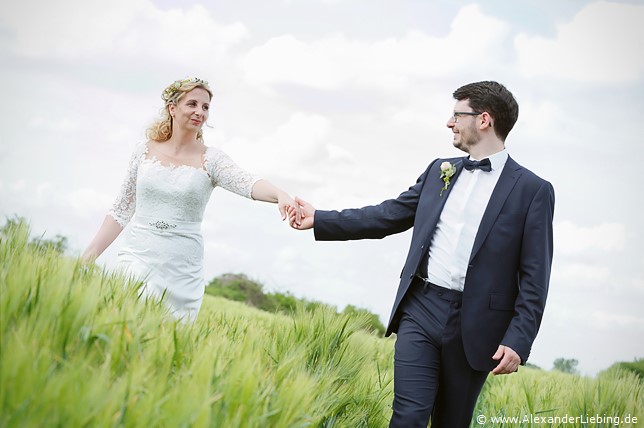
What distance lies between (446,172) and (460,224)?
0.43m

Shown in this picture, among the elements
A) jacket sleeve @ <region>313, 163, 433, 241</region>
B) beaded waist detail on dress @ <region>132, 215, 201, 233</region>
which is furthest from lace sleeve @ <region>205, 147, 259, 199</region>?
jacket sleeve @ <region>313, 163, 433, 241</region>

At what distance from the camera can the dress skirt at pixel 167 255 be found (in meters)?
5.84

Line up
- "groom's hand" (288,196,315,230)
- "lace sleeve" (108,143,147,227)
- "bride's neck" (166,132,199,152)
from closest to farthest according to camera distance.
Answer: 1. "groom's hand" (288,196,315,230)
2. "bride's neck" (166,132,199,152)
3. "lace sleeve" (108,143,147,227)

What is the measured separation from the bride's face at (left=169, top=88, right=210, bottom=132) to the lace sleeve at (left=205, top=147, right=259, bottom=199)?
0.29 m

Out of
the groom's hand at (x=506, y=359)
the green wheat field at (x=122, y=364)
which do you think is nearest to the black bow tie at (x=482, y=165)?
the groom's hand at (x=506, y=359)

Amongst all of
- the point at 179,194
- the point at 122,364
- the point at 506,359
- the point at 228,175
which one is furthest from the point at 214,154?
the point at 122,364

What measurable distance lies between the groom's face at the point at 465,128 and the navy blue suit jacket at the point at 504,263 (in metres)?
0.19

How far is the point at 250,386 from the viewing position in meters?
2.90

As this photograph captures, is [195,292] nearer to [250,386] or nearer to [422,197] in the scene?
[422,197]

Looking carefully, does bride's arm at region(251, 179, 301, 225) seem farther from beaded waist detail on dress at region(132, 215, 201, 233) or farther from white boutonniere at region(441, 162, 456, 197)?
white boutonniere at region(441, 162, 456, 197)

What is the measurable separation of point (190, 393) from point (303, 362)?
6.93ft

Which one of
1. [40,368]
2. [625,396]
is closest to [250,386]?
[40,368]

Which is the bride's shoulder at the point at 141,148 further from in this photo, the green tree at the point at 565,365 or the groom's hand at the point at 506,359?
the green tree at the point at 565,365

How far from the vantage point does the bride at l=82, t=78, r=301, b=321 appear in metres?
5.85
